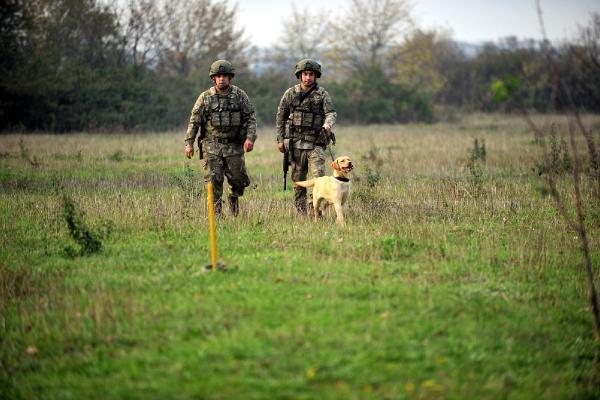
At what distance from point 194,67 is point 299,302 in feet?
116

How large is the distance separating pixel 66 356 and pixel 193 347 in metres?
0.92

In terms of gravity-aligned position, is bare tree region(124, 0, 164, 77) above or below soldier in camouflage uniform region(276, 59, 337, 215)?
above

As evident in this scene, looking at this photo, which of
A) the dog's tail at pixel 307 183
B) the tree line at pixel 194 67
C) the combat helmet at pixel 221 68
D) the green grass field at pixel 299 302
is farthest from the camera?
the tree line at pixel 194 67

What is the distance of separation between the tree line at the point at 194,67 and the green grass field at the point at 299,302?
742 cm

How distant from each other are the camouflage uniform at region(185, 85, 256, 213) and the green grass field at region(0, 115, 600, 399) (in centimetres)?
61

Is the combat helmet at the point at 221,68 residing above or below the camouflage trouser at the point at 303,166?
above

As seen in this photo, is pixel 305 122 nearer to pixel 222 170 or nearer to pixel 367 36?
pixel 222 170

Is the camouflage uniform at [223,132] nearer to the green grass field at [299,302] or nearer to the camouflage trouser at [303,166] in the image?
the green grass field at [299,302]

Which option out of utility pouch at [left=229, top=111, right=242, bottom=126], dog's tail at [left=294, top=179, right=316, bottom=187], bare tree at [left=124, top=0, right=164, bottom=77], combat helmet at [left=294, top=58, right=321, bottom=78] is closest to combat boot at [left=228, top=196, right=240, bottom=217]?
dog's tail at [left=294, top=179, right=316, bottom=187]

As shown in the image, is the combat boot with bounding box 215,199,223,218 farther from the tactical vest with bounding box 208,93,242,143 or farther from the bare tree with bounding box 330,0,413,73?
the bare tree with bounding box 330,0,413,73

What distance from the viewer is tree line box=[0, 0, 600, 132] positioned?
27828 mm

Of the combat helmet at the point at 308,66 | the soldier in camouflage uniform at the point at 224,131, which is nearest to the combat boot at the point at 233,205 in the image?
the soldier in camouflage uniform at the point at 224,131

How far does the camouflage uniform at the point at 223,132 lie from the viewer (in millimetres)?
9562

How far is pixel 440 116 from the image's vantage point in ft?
136
